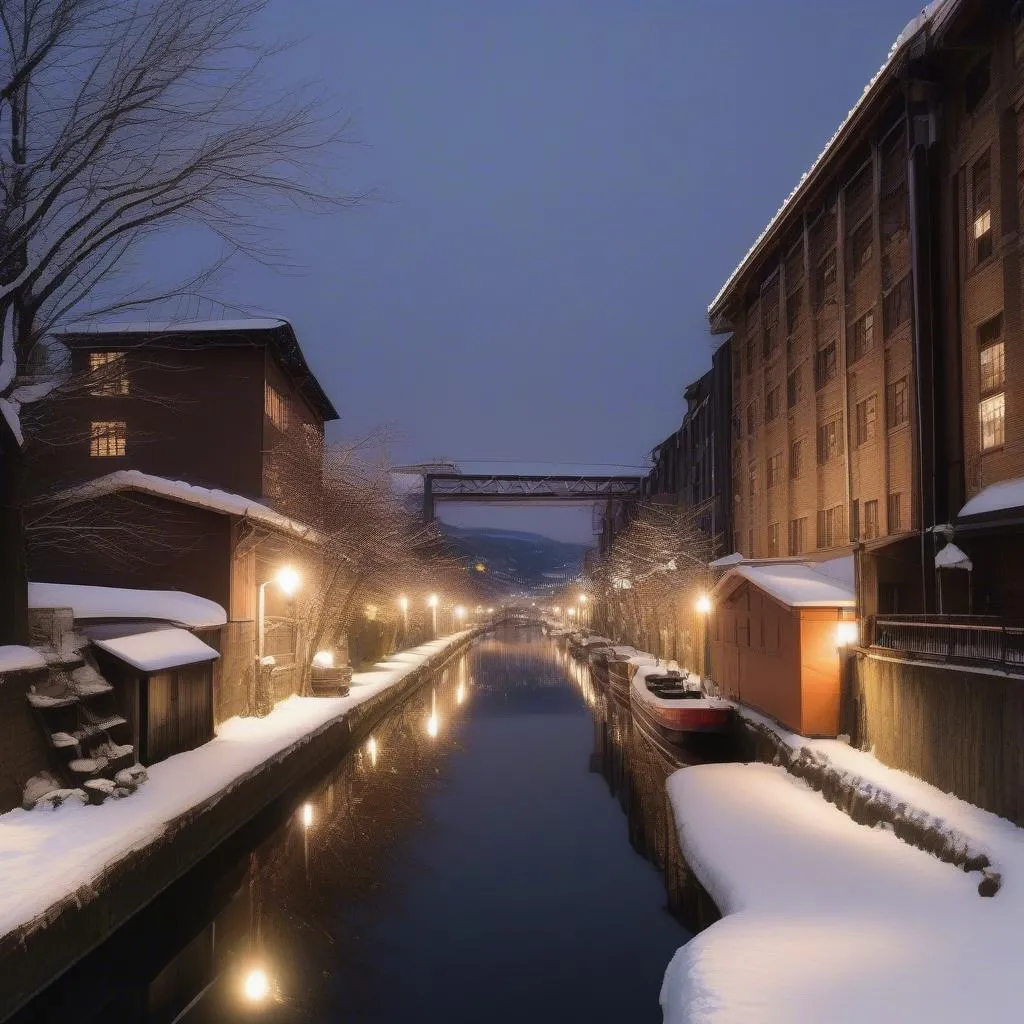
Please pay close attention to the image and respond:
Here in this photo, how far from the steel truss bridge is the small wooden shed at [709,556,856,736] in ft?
157

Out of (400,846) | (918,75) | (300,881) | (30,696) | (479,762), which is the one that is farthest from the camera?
(479,762)

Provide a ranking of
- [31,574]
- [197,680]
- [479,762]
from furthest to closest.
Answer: [479,762], [31,574], [197,680]

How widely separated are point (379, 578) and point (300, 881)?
94.1 ft

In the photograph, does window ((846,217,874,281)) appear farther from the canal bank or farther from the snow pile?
the canal bank

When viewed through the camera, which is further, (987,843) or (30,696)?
(30,696)

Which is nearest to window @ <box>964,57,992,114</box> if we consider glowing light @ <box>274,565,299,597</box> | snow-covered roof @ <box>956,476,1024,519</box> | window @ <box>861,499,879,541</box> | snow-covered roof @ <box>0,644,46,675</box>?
snow-covered roof @ <box>956,476,1024,519</box>

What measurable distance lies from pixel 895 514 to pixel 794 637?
22.5 ft

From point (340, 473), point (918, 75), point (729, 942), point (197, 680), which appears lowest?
point (729, 942)

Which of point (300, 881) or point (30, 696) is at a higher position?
point (30, 696)

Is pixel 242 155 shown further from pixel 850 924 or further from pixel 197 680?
pixel 197 680

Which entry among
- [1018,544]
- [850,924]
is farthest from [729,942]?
[1018,544]

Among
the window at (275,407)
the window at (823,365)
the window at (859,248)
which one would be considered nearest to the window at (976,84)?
the window at (859,248)

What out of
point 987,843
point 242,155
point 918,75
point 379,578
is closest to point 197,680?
point 242,155

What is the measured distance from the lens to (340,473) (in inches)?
1623
